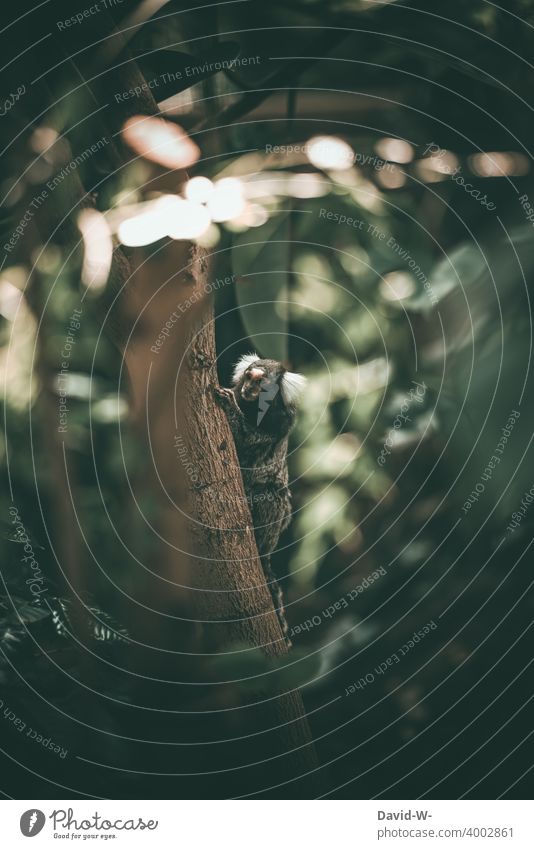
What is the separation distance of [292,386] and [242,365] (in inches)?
2.8

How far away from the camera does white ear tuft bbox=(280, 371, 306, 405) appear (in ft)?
2.64

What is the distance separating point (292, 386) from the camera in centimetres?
81

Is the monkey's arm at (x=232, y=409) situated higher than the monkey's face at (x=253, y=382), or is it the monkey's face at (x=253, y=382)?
the monkey's face at (x=253, y=382)

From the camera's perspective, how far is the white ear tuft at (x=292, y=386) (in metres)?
0.80

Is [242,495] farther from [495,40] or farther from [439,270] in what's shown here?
[495,40]

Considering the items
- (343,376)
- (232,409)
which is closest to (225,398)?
(232,409)

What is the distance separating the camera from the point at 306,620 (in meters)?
0.79

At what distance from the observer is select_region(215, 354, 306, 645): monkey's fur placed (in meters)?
0.77

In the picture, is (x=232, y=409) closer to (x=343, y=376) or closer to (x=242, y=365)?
(x=242, y=365)

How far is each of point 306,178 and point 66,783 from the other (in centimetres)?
74

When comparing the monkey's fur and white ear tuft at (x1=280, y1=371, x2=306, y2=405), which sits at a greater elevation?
white ear tuft at (x1=280, y1=371, x2=306, y2=405)

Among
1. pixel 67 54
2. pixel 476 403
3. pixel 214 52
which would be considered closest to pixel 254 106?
pixel 214 52

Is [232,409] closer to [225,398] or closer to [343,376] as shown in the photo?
[225,398]

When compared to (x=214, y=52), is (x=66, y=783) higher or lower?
lower
